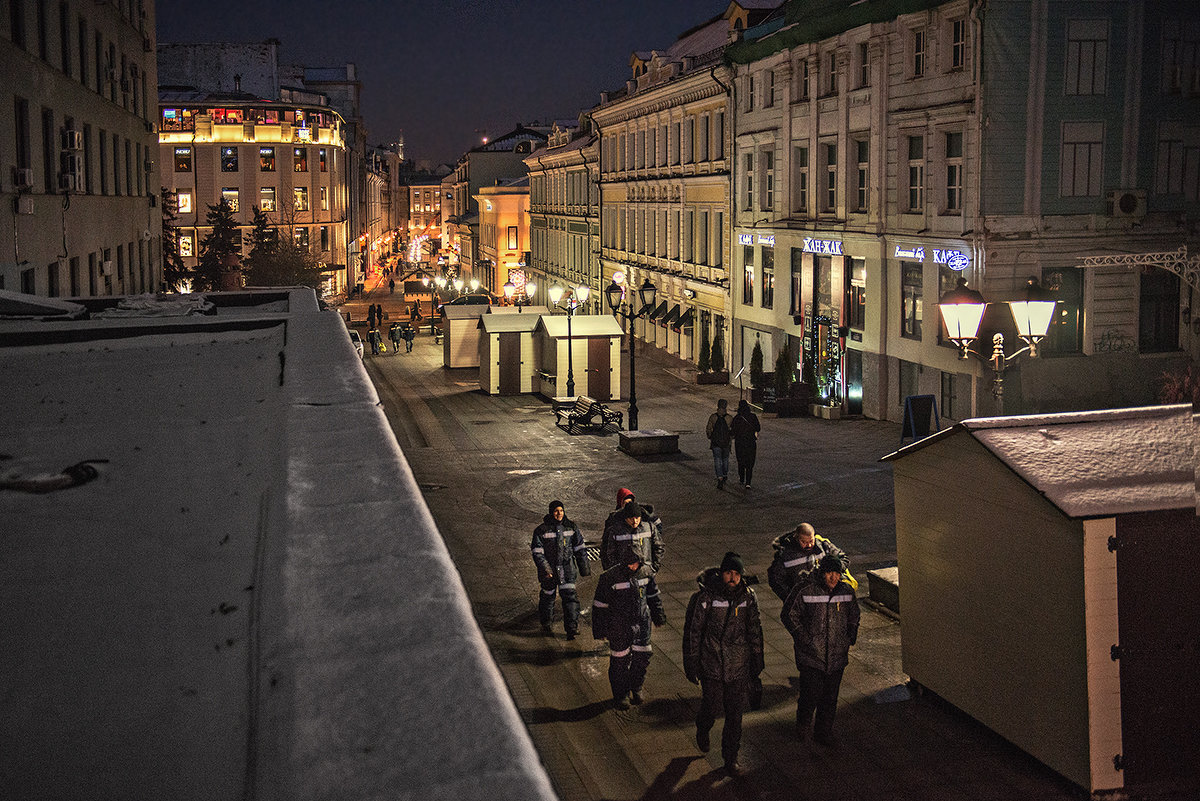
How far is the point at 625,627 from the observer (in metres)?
11.1

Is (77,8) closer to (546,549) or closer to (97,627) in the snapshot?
(546,549)

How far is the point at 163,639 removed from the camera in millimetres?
3375

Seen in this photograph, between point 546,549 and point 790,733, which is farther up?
point 546,549

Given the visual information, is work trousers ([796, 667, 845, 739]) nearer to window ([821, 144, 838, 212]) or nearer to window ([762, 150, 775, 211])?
window ([821, 144, 838, 212])

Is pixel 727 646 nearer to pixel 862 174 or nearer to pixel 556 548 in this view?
pixel 556 548

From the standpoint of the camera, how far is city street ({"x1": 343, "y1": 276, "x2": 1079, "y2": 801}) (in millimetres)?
9500

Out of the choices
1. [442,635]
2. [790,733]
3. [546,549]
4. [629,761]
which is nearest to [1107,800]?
[790,733]

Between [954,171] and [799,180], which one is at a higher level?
[799,180]

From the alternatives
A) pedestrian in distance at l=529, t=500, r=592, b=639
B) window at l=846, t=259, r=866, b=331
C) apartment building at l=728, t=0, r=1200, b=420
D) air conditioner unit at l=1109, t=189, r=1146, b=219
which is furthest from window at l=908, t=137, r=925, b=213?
pedestrian in distance at l=529, t=500, r=592, b=639

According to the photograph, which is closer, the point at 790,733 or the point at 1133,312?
the point at 790,733

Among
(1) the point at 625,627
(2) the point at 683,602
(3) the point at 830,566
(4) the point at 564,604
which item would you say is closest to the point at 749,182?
(2) the point at 683,602

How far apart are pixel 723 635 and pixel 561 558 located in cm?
426

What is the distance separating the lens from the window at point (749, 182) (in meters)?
41.9

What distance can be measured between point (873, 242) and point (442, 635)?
32.1m
